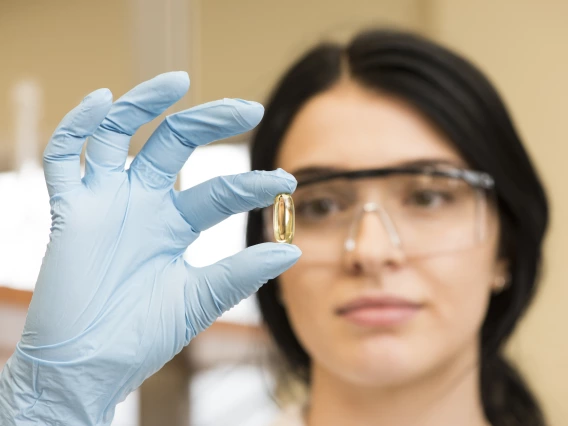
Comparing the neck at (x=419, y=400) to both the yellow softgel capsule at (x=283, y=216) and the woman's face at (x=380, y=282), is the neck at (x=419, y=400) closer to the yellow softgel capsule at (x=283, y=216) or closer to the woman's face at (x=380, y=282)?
the woman's face at (x=380, y=282)

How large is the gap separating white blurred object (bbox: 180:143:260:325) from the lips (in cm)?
69

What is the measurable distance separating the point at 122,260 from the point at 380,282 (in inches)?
A: 20.5

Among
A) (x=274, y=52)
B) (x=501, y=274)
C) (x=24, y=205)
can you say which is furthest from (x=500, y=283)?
(x=24, y=205)

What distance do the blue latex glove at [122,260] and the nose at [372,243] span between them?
1.09ft

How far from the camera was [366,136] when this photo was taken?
1.12 meters

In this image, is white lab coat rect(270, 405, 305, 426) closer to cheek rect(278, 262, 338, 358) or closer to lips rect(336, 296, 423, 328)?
cheek rect(278, 262, 338, 358)

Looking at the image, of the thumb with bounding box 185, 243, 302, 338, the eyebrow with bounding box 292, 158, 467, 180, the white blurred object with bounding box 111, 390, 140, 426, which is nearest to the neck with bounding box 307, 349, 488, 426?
the eyebrow with bounding box 292, 158, 467, 180

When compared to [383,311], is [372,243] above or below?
above

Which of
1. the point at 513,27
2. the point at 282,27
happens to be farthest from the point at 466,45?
the point at 282,27

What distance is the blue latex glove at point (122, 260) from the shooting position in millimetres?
728

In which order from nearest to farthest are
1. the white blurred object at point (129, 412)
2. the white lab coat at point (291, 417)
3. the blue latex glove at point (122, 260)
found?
the blue latex glove at point (122, 260)
the white lab coat at point (291, 417)
the white blurred object at point (129, 412)

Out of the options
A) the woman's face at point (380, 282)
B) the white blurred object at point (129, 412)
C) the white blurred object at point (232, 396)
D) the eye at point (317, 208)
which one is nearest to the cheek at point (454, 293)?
the woman's face at point (380, 282)

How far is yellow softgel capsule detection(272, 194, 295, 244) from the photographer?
2.52 feet

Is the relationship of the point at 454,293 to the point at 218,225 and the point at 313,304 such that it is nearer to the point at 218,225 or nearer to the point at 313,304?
the point at 313,304
